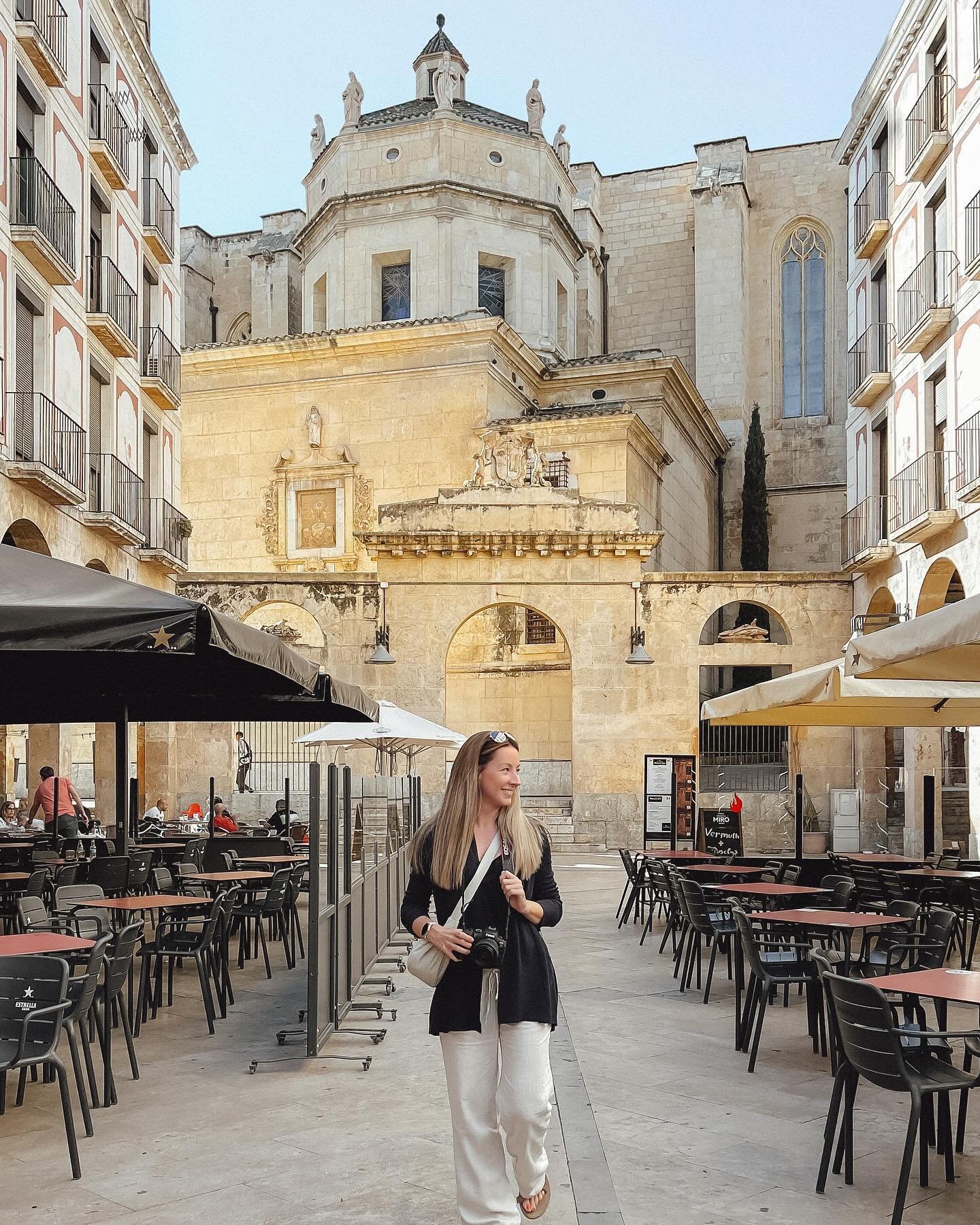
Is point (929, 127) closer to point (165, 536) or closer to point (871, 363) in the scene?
point (871, 363)

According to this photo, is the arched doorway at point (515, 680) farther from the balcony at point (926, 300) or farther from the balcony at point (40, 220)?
the balcony at point (40, 220)

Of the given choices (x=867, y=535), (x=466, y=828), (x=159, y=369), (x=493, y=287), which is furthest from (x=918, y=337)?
(x=466, y=828)

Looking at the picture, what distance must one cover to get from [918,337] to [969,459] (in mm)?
3432

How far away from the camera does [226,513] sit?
3506cm

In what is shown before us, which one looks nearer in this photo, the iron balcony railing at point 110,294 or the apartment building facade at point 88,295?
the apartment building facade at point 88,295

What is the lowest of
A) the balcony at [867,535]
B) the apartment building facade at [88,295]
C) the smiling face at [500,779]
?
the smiling face at [500,779]

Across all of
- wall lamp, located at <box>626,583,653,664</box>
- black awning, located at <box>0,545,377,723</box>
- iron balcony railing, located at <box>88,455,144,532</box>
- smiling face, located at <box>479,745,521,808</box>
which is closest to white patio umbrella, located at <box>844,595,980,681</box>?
smiling face, located at <box>479,745,521,808</box>

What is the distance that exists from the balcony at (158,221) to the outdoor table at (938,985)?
2374 centimetres

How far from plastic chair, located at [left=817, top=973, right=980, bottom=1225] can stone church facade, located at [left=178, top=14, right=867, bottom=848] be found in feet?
58.7

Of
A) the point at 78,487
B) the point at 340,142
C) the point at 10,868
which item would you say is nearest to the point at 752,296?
the point at 340,142

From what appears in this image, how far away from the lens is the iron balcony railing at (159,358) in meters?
26.4

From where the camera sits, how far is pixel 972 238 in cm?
2094

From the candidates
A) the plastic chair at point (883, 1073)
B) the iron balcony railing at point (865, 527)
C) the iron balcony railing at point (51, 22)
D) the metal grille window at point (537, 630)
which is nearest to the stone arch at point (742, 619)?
the metal grille window at point (537, 630)

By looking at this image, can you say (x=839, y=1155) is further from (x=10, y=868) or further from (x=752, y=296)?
(x=752, y=296)
